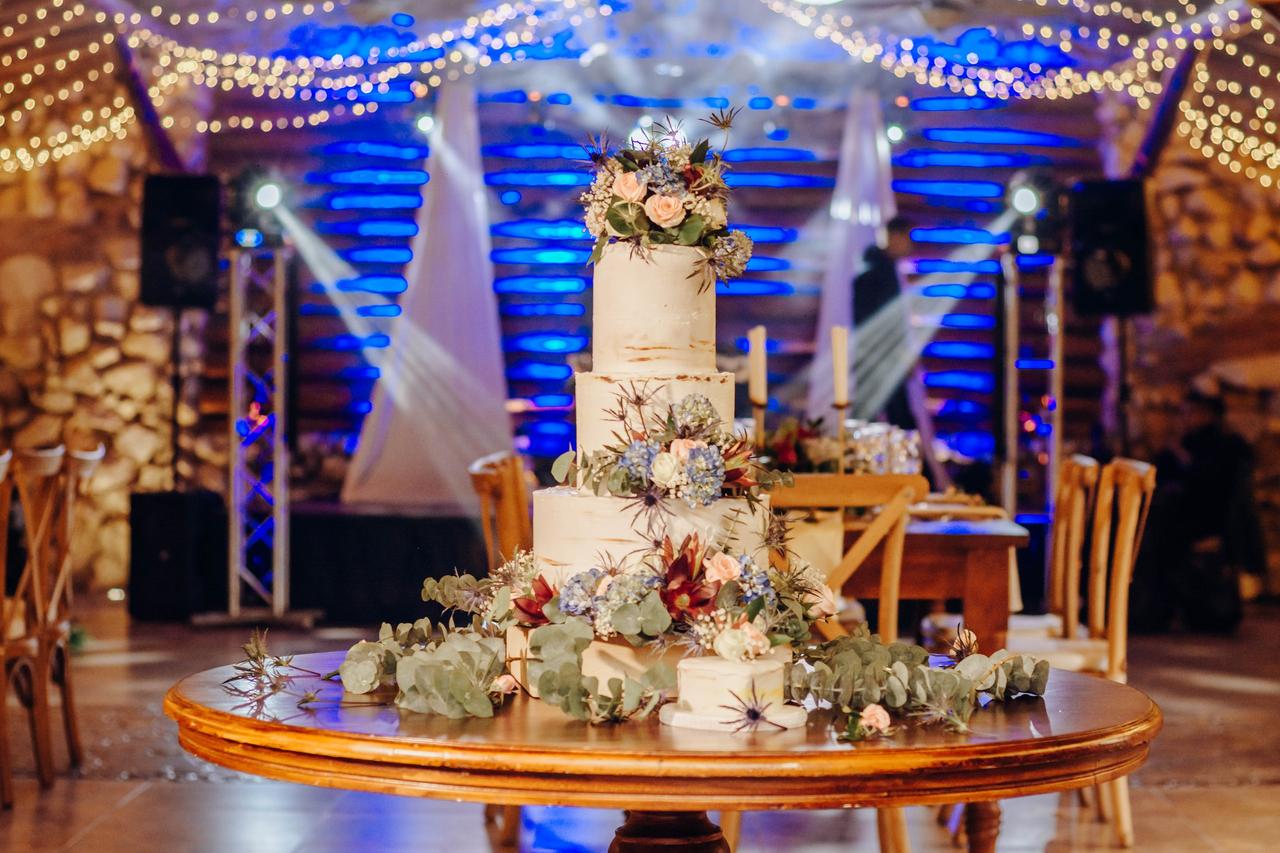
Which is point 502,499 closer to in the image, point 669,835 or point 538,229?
point 669,835

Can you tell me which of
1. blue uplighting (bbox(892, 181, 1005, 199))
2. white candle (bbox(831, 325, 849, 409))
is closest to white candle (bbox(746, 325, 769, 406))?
white candle (bbox(831, 325, 849, 409))

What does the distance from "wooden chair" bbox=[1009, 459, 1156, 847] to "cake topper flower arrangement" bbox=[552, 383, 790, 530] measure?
218 centimetres

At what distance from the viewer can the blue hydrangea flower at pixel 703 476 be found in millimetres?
2135

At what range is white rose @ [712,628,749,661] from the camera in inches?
77.0

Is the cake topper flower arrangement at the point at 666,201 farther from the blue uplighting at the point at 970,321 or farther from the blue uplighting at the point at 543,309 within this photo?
the blue uplighting at the point at 970,321

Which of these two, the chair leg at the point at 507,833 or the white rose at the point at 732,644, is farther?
the chair leg at the point at 507,833

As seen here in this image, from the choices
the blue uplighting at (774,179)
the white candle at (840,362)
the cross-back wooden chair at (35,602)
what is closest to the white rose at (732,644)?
the white candle at (840,362)

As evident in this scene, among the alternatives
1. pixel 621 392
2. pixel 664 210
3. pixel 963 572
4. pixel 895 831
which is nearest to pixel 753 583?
pixel 621 392

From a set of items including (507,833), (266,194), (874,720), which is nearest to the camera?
(874,720)

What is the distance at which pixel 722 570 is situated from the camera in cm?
207

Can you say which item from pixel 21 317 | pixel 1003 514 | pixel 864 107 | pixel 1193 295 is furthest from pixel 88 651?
pixel 1193 295

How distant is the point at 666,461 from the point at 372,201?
8.25 metres

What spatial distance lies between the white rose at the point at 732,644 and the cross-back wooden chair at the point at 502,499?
7.20 feet

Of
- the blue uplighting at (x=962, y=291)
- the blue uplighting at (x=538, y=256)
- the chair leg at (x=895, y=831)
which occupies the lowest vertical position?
the chair leg at (x=895, y=831)
